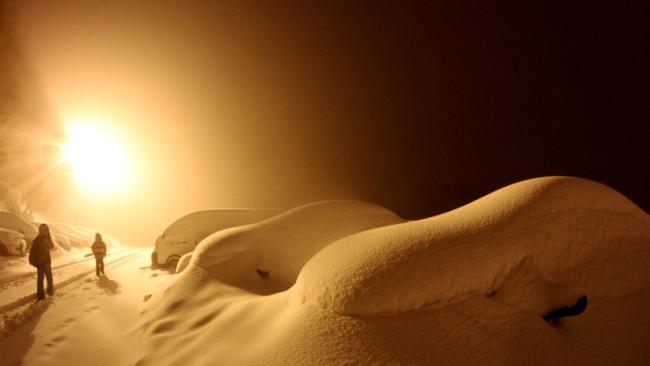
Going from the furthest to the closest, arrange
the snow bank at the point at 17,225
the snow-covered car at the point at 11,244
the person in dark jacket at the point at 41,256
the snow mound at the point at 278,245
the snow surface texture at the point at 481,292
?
1. the snow bank at the point at 17,225
2. the snow-covered car at the point at 11,244
3. the person in dark jacket at the point at 41,256
4. the snow mound at the point at 278,245
5. the snow surface texture at the point at 481,292

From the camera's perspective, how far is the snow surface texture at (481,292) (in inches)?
64.9

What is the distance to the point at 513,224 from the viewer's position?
2.00m

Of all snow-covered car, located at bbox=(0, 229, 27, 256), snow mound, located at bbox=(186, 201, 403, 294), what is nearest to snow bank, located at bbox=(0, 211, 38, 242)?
snow-covered car, located at bbox=(0, 229, 27, 256)

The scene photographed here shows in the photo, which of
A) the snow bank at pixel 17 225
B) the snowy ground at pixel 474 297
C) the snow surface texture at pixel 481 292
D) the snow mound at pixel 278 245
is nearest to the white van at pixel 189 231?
the snow mound at pixel 278 245

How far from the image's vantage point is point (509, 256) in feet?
6.11

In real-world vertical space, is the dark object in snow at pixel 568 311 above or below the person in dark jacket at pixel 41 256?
above

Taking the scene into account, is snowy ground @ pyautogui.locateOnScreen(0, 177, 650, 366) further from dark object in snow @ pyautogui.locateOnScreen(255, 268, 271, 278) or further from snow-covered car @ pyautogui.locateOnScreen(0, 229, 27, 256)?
snow-covered car @ pyautogui.locateOnScreen(0, 229, 27, 256)

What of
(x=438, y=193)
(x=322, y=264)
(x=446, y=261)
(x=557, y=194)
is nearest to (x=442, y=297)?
(x=446, y=261)

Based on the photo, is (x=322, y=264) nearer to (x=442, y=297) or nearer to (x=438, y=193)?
(x=442, y=297)

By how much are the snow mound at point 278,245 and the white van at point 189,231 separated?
4253 millimetres

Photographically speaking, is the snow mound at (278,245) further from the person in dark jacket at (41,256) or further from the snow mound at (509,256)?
the person in dark jacket at (41,256)

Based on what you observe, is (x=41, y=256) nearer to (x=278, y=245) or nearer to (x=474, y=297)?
(x=278, y=245)

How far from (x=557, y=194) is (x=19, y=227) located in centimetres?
1671

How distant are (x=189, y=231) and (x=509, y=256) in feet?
29.8
